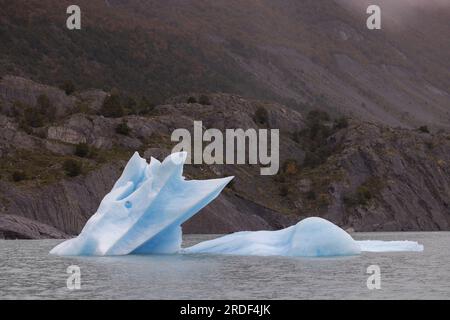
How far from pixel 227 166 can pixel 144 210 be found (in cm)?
9064

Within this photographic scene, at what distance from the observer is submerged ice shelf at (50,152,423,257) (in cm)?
5425

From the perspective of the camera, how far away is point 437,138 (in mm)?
173500

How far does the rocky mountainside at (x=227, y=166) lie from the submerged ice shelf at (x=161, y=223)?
40798 mm

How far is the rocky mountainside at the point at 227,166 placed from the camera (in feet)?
371

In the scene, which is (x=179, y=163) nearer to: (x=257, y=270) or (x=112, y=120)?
(x=257, y=270)

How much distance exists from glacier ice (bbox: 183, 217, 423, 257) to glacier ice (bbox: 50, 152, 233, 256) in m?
4.47

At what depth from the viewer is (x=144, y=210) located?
5444cm

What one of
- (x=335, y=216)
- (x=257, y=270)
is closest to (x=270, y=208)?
(x=335, y=216)

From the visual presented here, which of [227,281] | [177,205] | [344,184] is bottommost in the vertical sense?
[227,281]

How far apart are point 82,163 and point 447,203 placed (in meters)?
72.4

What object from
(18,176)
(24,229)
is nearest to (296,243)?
(24,229)
